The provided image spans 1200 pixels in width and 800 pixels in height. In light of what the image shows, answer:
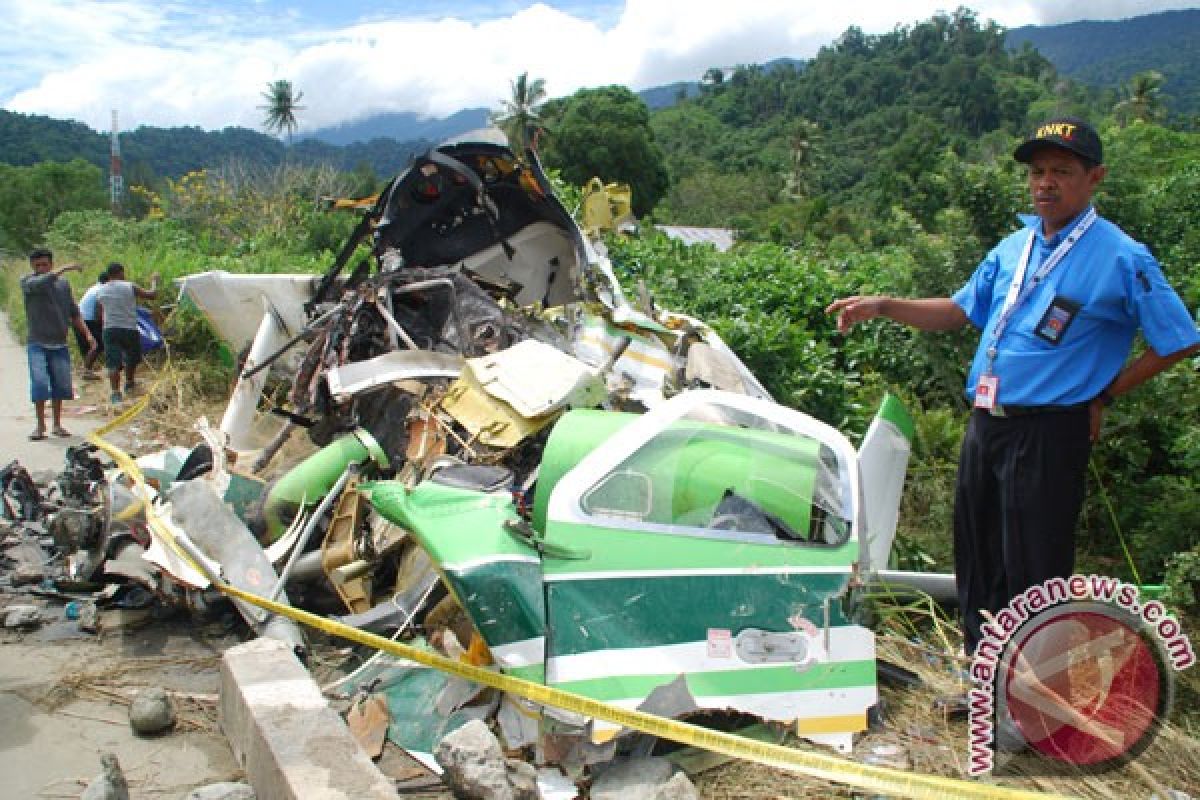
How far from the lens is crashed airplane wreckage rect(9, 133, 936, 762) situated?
3271 mm

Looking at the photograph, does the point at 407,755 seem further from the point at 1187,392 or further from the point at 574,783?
the point at 1187,392

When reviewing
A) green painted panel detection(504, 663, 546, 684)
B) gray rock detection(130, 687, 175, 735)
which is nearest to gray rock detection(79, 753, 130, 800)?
gray rock detection(130, 687, 175, 735)

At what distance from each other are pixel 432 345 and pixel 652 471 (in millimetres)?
3270

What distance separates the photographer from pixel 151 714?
12.6 ft

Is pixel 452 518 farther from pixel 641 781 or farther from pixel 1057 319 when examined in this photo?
pixel 1057 319

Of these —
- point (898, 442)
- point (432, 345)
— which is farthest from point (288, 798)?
point (432, 345)

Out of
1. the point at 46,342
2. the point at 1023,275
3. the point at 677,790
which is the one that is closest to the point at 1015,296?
the point at 1023,275

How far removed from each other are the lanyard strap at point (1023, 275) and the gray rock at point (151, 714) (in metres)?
3.59

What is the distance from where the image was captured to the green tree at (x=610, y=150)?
6600cm

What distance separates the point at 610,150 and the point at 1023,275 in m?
65.4

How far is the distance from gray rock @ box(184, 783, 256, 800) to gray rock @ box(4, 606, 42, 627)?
2269mm

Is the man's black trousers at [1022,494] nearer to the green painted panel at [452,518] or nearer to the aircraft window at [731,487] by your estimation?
the aircraft window at [731,487]

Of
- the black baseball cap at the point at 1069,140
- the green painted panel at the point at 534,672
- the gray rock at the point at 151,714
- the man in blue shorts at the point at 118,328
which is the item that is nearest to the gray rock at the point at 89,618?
the gray rock at the point at 151,714

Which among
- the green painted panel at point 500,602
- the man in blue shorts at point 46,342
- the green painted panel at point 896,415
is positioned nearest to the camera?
the green painted panel at point 500,602
